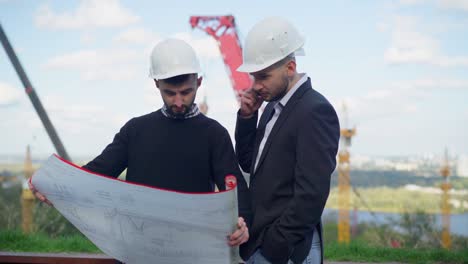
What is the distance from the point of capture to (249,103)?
2.59 meters

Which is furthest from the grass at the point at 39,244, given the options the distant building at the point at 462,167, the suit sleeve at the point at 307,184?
the distant building at the point at 462,167

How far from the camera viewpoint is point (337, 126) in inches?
→ 94.5

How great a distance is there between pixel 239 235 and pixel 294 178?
330 millimetres

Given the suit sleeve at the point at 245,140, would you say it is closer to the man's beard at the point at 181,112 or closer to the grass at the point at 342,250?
the man's beard at the point at 181,112

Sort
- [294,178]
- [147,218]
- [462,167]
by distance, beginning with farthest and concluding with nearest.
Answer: [462,167] → [294,178] → [147,218]

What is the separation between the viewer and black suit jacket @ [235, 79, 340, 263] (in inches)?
89.5

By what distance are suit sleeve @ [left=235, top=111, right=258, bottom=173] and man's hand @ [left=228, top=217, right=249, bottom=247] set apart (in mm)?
522

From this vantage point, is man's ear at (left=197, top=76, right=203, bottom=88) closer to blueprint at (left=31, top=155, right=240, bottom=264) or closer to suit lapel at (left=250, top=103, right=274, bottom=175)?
suit lapel at (left=250, top=103, right=274, bottom=175)

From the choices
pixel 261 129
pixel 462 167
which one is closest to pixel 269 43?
pixel 261 129

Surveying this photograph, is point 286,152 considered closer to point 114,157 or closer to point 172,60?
point 172,60

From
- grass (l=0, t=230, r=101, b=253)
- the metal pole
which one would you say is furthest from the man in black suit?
the metal pole

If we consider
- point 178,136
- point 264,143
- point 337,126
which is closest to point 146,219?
point 178,136

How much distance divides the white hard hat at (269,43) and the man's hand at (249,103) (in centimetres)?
11

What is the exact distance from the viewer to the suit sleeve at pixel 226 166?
2445mm
